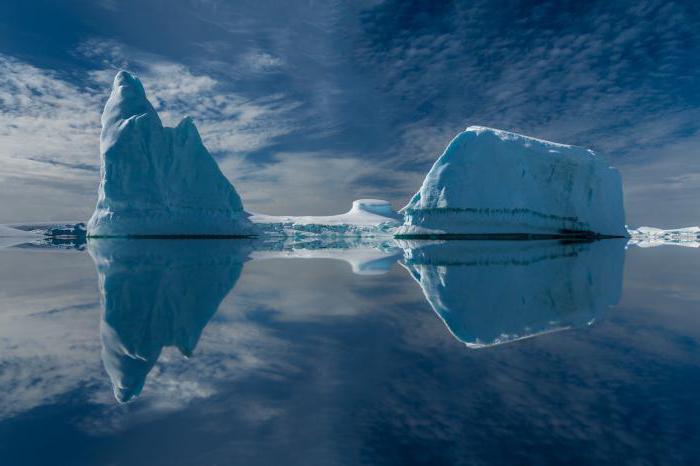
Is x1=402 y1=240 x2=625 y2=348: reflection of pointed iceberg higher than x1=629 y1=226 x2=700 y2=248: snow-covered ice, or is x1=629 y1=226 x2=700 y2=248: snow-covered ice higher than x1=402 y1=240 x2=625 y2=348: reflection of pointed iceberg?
x1=629 y1=226 x2=700 y2=248: snow-covered ice

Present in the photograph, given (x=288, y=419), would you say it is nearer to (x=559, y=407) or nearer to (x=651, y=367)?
(x=559, y=407)

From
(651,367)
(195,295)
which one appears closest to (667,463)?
(651,367)

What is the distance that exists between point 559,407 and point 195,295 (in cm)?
584

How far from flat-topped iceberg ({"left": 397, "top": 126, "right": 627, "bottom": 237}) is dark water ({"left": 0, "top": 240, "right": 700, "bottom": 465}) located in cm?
2656

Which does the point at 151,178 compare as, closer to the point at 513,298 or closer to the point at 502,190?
the point at 502,190

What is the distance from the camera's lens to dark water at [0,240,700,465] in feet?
7.47

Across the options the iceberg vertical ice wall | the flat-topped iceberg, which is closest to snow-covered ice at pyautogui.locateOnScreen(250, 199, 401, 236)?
the iceberg vertical ice wall

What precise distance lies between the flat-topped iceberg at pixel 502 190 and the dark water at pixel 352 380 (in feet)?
87.1

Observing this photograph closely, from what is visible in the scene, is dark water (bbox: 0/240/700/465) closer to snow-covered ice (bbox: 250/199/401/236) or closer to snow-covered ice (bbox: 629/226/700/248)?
snow-covered ice (bbox: 629/226/700/248)

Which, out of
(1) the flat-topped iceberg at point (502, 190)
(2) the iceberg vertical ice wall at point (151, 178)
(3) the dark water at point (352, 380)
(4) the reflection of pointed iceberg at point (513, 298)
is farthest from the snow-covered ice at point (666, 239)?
(2) the iceberg vertical ice wall at point (151, 178)

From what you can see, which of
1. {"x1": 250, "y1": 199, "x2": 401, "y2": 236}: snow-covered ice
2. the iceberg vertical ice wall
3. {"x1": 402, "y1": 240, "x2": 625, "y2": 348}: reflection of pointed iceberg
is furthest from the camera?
{"x1": 250, "y1": 199, "x2": 401, "y2": 236}: snow-covered ice

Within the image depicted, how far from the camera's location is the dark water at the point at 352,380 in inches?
89.6

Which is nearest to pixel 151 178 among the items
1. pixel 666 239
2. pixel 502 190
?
pixel 502 190

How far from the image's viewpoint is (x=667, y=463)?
2.06 m
